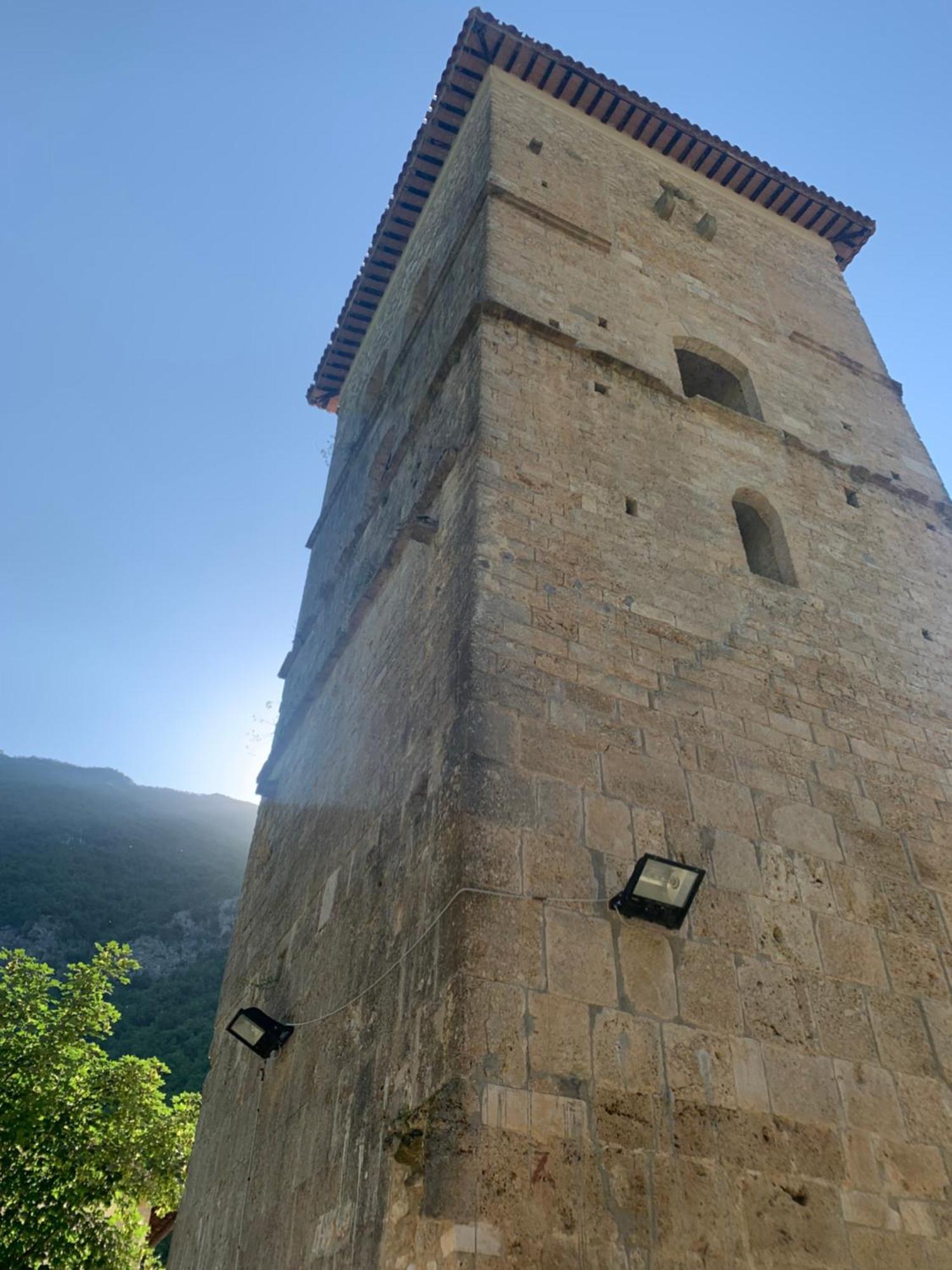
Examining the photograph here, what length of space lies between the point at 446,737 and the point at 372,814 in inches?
38.0

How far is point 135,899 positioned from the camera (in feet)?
95.3

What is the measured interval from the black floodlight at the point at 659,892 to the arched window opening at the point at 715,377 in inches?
205

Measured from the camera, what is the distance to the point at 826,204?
1098 cm

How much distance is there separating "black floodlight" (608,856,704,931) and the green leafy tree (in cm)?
655

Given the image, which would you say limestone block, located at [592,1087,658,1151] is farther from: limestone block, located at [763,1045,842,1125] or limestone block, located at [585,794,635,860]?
limestone block, located at [585,794,635,860]

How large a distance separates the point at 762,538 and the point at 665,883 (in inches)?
140

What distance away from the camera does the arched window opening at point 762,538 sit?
6008mm

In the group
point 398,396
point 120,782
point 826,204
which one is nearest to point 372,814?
point 398,396

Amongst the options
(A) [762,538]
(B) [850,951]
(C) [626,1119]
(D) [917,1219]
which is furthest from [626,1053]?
(A) [762,538]

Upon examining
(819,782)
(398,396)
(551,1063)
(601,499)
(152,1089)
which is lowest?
(152,1089)

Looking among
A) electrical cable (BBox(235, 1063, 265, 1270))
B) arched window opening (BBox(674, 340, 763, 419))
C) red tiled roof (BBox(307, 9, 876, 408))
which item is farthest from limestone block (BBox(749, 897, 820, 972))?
red tiled roof (BBox(307, 9, 876, 408))

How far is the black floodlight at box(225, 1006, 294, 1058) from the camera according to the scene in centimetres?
470

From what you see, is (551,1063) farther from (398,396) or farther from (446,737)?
(398,396)

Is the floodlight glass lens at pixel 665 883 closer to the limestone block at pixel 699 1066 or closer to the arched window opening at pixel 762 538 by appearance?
the limestone block at pixel 699 1066
